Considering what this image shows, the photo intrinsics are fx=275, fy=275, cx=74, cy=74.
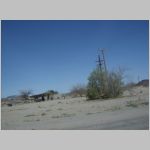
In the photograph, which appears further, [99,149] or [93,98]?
[93,98]

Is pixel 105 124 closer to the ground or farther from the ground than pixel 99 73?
closer to the ground

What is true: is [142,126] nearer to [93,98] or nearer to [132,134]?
[132,134]

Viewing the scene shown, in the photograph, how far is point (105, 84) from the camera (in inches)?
1078

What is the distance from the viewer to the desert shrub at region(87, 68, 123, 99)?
89.2ft

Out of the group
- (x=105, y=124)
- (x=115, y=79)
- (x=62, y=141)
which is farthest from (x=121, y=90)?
(x=62, y=141)

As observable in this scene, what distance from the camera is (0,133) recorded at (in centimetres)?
1033

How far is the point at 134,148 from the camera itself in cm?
778

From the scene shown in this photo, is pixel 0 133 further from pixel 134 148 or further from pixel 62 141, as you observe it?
pixel 134 148

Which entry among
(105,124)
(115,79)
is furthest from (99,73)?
(105,124)

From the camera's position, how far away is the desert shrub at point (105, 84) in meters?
27.2

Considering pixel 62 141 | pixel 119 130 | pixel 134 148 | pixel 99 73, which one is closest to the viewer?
pixel 134 148

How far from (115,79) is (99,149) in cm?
2004

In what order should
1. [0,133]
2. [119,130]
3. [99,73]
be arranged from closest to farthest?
[119,130]
[0,133]
[99,73]

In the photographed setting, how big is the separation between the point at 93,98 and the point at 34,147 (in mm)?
19904
